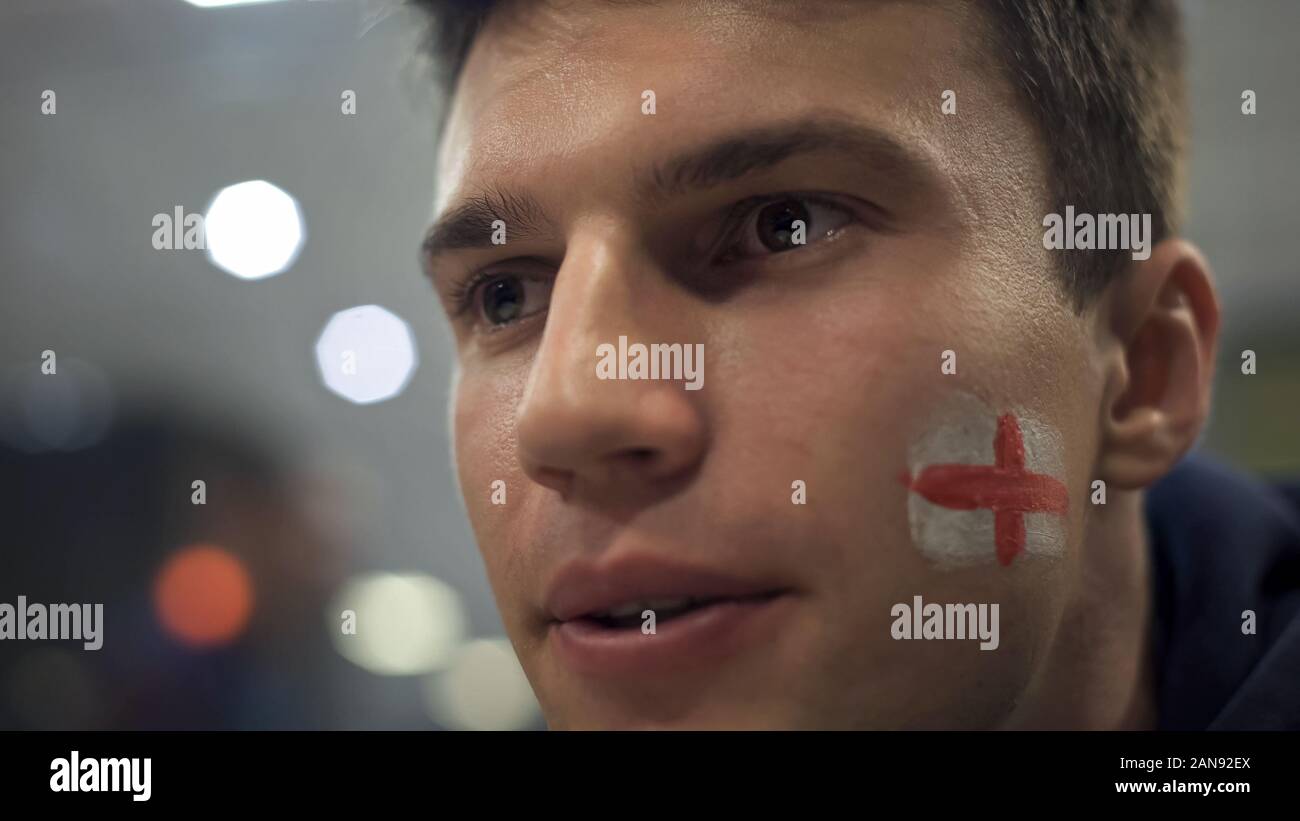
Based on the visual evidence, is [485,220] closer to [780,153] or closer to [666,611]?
[780,153]

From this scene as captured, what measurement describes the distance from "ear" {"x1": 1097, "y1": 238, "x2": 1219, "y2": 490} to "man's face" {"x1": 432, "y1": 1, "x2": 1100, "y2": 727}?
0.07m

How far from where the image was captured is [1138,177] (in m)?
1.38

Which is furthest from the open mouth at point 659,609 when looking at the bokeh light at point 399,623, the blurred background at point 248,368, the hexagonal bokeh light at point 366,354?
the hexagonal bokeh light at point 366,354

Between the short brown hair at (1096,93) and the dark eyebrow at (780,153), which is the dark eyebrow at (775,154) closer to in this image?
the dark eyebrow at (780,153)

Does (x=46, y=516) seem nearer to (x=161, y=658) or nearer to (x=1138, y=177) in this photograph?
(x=161, y=658)

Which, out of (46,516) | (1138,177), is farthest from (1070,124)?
(46,516)

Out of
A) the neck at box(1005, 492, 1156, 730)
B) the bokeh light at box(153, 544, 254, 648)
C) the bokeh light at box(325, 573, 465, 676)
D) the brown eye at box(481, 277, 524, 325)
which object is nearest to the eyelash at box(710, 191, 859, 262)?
the brown eye at box(481, 277, 524, 325)

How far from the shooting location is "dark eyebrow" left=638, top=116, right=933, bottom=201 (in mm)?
1131

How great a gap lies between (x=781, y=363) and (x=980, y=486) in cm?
28

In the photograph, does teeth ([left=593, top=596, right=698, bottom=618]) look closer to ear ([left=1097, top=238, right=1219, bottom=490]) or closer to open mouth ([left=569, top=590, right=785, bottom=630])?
open mouth ([left=569, top=590, right=785, bottom=630])

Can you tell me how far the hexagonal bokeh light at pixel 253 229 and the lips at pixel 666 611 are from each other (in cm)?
125

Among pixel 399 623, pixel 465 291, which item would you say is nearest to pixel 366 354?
pixel 399 623

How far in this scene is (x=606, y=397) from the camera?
3.54 feet
